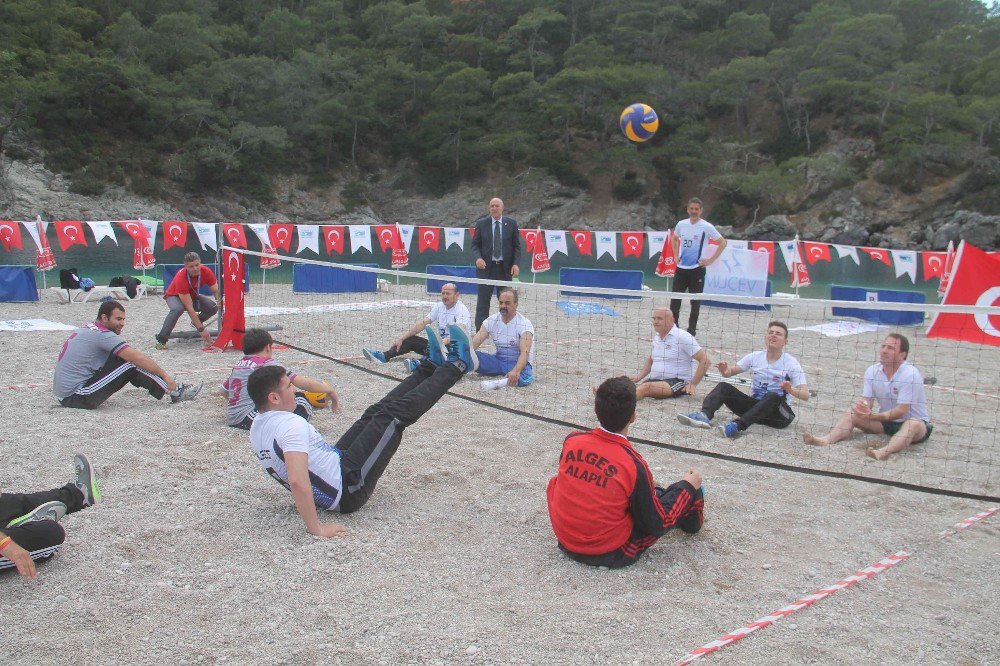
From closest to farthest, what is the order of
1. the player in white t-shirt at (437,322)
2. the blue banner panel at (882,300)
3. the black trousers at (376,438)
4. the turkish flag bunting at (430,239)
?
1. the black trousers at (376,438)
2. the player in white t-shirt at (437,322)
3. the blue banner panel at (882,300)
4. the turkish flag bunting at (430,239)

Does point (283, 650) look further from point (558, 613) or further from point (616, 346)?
point (616, 346)

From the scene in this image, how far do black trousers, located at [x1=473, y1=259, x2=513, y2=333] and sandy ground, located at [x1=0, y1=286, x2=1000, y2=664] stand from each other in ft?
9.78

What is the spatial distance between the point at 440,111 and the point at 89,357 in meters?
51.5

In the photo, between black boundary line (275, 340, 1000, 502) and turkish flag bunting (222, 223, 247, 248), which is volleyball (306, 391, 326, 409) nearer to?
black boundary line (275, 340, 1000, 502)

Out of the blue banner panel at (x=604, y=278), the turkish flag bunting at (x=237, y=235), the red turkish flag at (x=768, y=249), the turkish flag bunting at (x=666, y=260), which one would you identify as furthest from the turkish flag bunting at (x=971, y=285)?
the turkish flag bunting at (x=237, y=235)

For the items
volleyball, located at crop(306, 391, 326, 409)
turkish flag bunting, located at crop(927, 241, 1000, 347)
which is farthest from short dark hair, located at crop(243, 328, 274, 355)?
turkish flag bunting, located at crop(927, 241, 1000, 347)

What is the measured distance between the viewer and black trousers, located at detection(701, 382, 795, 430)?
575 cm

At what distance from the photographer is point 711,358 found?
364 inches

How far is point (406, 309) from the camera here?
1331 centimetres

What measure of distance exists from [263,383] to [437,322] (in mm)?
4167

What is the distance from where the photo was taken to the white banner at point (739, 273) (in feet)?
47.3

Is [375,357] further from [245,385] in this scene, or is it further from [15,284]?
[15,284]

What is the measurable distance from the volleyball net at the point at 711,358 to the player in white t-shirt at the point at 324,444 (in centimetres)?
119

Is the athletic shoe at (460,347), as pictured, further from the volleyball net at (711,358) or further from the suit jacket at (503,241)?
the suit jacket at (503,241)
